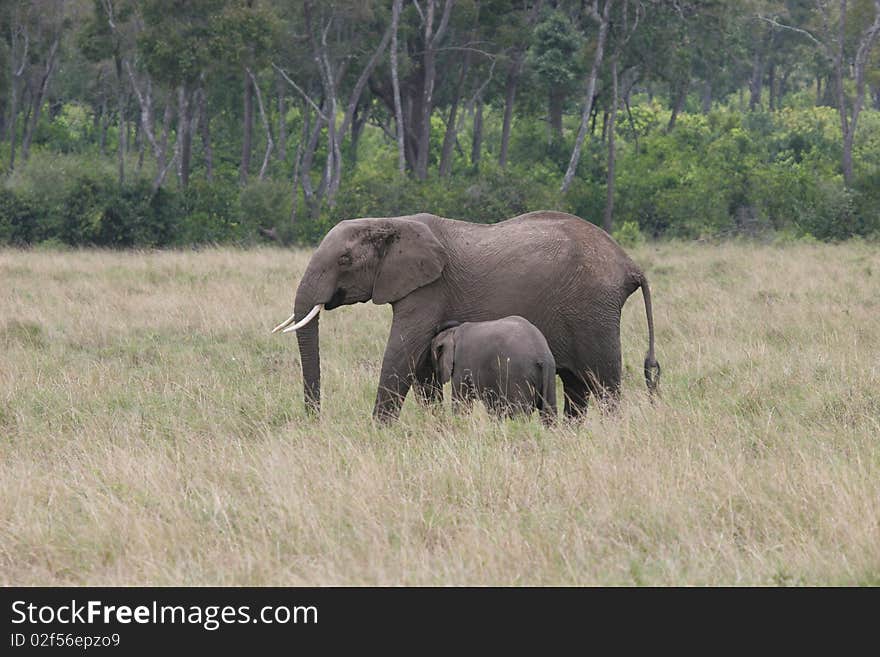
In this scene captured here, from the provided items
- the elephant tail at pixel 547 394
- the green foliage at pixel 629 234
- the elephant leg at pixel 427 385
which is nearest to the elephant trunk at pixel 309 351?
the elephant leg at pixel 427 385

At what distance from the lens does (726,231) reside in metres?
30.1

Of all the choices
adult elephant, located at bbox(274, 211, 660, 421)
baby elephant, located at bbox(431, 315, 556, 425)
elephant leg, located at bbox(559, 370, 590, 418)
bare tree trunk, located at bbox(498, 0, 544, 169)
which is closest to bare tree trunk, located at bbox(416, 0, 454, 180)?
bare tree trunk, located at bbox(498, 0, 544, 169)

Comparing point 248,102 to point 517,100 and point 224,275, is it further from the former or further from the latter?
point 224,275

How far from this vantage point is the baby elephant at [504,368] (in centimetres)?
755

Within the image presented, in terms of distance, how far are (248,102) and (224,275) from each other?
64.6 ft

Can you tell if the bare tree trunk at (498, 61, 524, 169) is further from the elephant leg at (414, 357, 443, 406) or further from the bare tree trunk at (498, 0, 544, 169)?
the elephant leg at (414, 357, 443, 406)

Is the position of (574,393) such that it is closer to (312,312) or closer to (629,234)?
(312,312)

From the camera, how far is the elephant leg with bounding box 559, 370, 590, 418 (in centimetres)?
902

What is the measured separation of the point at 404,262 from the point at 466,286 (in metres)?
0.47

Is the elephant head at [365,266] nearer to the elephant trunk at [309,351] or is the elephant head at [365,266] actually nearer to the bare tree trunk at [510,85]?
the elephant trunk at [309,351]

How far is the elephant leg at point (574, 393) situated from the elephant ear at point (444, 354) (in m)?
1.21

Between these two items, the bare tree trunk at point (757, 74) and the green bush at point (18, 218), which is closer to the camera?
the green bush at point (18, 218)

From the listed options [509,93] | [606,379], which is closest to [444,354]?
[606,379]
